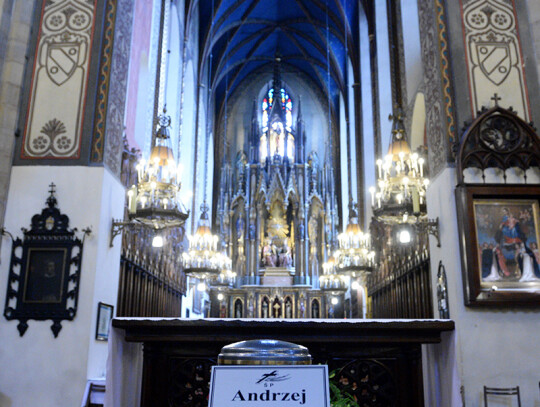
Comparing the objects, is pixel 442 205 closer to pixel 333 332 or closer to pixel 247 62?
pixel 333 332

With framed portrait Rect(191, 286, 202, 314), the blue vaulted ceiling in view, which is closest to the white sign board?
framed portrait Rect(191, 286, 202, 314)

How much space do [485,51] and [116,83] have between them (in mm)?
6291

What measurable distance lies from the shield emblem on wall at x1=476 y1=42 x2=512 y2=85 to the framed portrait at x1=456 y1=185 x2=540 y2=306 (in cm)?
200

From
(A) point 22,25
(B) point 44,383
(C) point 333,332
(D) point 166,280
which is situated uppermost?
(A) point 22,25

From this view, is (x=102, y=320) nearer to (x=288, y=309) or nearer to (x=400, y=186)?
(x=400, y=186)

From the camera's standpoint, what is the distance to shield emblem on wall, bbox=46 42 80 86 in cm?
912

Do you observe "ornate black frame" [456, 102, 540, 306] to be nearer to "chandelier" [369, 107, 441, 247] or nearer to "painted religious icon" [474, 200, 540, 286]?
"painted religious icon" [474, 200, 540, 286]

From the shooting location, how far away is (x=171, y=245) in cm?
1509

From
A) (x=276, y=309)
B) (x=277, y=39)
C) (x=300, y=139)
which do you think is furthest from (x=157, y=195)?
(x=277, y=39)

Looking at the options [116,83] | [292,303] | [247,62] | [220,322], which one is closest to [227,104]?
[247,62]

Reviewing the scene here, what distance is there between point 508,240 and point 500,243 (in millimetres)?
141

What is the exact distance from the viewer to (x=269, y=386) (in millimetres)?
2523

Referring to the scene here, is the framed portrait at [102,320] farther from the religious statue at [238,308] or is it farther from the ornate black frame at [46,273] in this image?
the religious statue at [238,308]

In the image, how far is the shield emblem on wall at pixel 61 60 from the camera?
9.12 meters
